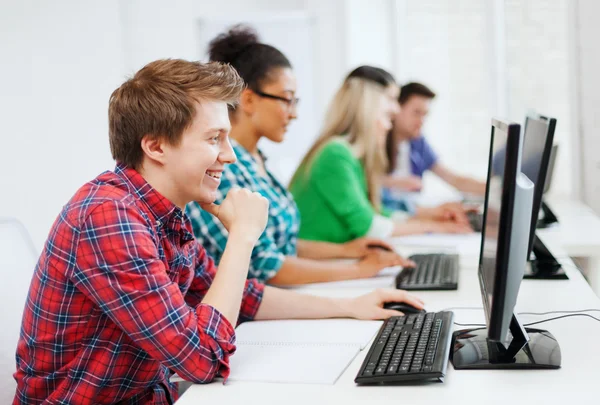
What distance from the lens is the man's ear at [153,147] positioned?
4.45 feet

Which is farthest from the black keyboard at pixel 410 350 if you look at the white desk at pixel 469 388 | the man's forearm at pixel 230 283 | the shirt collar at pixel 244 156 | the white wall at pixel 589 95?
the white wall at pixel 589 95

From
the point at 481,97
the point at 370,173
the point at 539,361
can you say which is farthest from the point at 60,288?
the point at 481,97

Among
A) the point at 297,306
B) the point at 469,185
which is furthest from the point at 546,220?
the point at 297,306

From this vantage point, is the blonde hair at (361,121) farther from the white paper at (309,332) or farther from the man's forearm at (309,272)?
the white paper at (309,332)

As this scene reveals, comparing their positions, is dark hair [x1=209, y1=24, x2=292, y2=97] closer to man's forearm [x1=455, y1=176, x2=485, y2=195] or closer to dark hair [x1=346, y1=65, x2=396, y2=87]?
dark hair [x1=346, y1=65, x2=396, y2=87]

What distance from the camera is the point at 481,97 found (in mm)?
4957

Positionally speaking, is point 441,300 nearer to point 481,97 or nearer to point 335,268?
point 335,268

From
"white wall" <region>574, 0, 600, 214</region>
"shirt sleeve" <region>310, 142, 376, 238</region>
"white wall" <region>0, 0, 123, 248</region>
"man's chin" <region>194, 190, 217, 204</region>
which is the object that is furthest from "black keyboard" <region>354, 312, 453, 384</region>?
"white wall" <region>0, 0, 123, 248</region>

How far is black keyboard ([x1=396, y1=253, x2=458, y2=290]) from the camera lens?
1.91 meters

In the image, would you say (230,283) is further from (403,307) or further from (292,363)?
(403,307)

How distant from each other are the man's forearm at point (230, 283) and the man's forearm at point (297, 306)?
13.4 inches

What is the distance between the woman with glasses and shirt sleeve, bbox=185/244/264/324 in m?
0.95

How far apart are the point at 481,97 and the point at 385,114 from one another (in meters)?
2.28

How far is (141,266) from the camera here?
1229 mm
